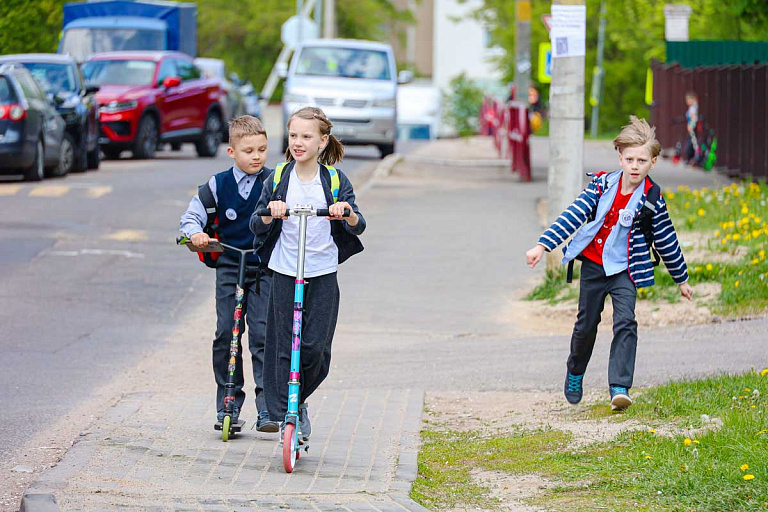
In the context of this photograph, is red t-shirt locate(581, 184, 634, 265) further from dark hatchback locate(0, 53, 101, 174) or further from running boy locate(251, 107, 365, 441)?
dark hatchback locate(0, 53, 101, 174)

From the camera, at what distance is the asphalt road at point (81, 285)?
8.15 metres

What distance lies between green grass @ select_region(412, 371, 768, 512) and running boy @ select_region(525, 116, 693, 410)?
0.30 m

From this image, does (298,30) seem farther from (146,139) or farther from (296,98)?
(146,139)

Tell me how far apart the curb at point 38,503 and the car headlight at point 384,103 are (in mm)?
20820

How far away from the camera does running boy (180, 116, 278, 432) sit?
254 inches

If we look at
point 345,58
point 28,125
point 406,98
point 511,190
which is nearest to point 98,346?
point 28,125

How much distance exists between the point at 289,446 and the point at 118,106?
19.1 metres

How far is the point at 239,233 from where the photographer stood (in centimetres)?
657

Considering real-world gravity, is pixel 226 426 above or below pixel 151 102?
below

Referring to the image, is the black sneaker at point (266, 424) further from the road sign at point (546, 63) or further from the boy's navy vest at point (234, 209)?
the road sign at point (546, 63)

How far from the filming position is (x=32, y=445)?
21.6 feet

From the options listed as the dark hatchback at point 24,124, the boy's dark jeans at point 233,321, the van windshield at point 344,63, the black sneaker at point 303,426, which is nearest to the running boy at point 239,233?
the boy's dark jeans at point 233,321

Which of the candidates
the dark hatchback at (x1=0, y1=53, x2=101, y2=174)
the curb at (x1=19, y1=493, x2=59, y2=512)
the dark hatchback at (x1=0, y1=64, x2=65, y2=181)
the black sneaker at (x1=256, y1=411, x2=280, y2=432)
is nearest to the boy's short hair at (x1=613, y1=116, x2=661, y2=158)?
the black sneaker at (x1=256, y1=411, x2=280, y2=432)

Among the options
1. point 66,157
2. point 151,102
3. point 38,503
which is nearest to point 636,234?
point 38,503
